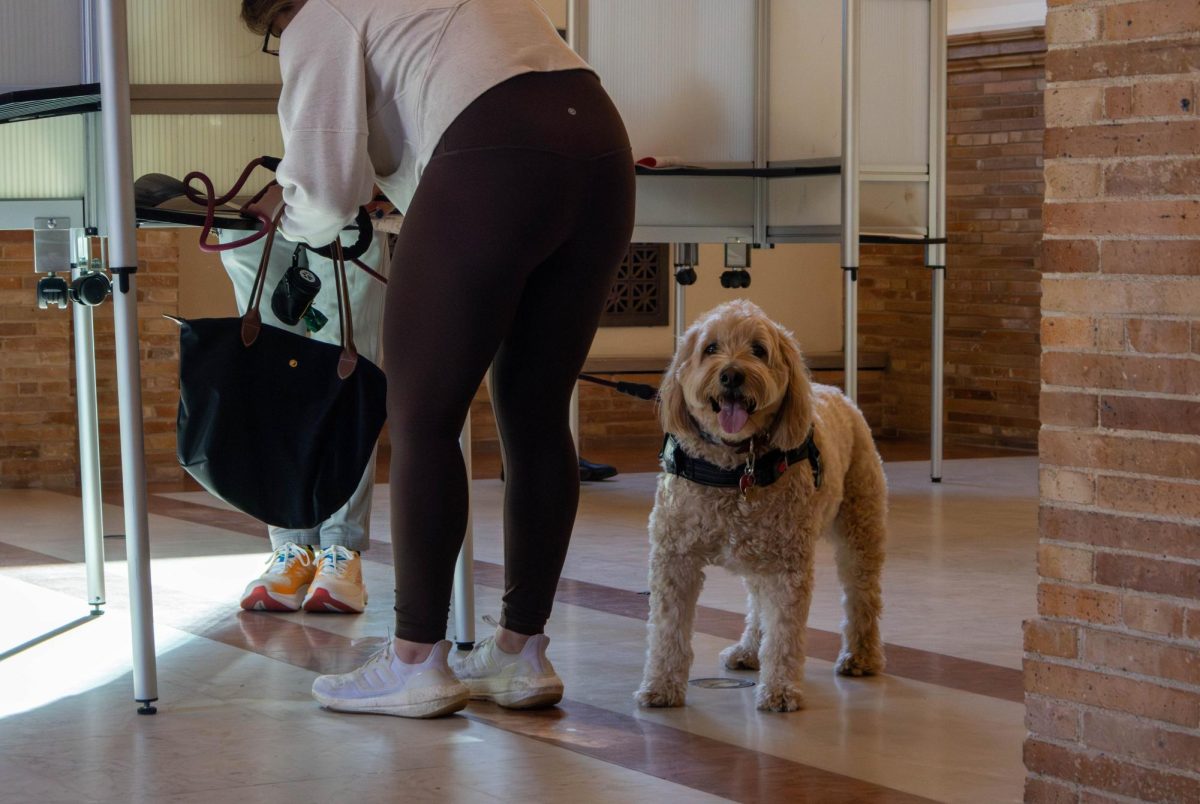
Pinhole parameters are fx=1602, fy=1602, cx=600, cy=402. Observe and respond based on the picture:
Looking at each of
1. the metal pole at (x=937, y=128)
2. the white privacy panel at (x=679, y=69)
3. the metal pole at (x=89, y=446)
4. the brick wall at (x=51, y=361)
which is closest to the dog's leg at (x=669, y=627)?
the metal pole at (x=89, y=446)

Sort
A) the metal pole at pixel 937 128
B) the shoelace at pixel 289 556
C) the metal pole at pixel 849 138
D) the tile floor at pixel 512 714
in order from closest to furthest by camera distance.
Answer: the tile floor at pixel 512 714 < the shoelace at pixel 289 556 < the metal pole at pixel 849 138 < the metal pole at pixel 937 128

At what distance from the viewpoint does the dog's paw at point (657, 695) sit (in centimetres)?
338

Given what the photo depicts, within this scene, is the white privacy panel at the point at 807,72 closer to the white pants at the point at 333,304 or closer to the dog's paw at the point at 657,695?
the white pants at the point at 333,304

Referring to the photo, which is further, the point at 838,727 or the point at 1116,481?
the point at 838,727

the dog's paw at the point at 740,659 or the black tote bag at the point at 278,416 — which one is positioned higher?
the black tote bag at the point at 278,416

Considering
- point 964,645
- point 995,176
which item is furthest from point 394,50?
point 995,176

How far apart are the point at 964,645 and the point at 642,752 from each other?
55.5 inches

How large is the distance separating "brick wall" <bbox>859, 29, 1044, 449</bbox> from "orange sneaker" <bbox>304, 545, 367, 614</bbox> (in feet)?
21.3

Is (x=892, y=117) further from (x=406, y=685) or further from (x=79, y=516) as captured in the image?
(x=406, y=685)

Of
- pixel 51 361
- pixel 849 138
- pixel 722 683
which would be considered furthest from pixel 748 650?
pixel 51 361

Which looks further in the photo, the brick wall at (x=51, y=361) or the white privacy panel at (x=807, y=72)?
the brick wall at (x=51, y=361)

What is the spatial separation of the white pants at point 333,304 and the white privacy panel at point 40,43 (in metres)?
0.72

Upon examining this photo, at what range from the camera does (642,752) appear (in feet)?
9.85

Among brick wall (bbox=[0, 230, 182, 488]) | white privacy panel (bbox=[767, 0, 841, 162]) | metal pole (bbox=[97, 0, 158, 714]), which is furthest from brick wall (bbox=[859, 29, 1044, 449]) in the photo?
metal pole (bbox=[97, 0, 158, 714])
